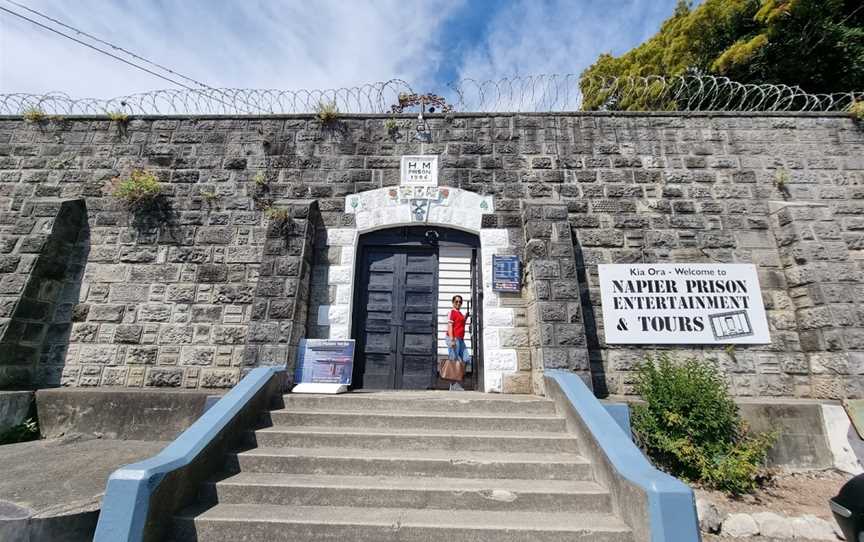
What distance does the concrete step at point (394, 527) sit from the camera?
274 centimetres

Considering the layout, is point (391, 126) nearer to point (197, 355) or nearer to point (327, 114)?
point (327, 114)

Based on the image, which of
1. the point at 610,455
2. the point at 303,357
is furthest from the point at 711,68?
the point at 303,357

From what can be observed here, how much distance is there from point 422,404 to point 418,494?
4.43 ft

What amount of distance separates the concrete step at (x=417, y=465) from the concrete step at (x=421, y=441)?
185 mm

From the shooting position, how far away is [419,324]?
6.07 meters

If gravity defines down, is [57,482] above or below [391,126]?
below

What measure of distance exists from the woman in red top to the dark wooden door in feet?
0.89

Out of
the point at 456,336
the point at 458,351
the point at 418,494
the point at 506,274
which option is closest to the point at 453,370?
the point at 458,351

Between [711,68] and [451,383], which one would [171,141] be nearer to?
[451,383]

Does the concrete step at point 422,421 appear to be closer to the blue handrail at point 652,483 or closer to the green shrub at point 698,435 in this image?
the blue handrail at point 652,483

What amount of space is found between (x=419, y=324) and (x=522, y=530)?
3.57 meters

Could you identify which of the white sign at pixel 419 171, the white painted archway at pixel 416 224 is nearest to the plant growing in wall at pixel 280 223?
the white painted archway at pixel 416 224

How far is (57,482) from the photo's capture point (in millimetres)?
3533

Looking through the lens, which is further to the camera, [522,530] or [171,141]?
[171,141]
